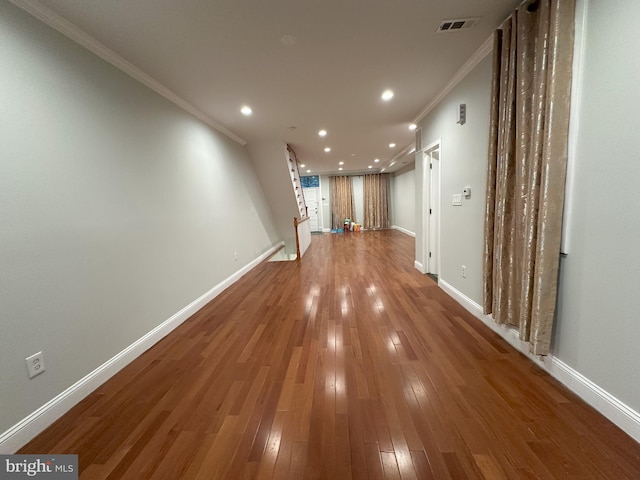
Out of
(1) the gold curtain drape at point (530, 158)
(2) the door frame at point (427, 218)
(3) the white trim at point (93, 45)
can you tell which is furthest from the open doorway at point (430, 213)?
(3) the white trim at point (93, 45)

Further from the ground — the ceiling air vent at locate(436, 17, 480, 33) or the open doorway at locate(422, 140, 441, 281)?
the ceiling air vent at locate(436, 17, 480, 33)

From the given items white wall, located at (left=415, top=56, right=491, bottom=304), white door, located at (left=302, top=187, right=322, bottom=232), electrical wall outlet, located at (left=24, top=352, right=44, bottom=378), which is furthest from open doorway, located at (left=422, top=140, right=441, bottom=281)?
white door, located at (left=302, top=187, right=322, bottom=232)

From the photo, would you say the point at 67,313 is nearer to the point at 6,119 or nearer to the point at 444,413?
the point at 6,119

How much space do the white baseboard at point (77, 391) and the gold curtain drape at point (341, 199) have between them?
25.5ft

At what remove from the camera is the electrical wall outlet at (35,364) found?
1.34 m

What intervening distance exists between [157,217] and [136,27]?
1.50m

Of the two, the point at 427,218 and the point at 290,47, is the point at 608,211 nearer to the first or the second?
the point at 290,47

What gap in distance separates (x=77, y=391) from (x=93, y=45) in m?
2.50

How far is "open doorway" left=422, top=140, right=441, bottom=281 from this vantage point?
142 inches

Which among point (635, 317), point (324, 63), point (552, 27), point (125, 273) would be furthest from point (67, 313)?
point (552, 27)

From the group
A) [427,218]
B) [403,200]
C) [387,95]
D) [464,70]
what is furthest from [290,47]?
[403,200]

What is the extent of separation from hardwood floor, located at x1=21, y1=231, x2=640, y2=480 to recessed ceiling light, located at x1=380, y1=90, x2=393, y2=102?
2.64 m

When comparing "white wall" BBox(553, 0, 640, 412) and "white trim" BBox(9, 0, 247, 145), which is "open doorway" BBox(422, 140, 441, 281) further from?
"white trim" BBox(9, 0, 247, 145)

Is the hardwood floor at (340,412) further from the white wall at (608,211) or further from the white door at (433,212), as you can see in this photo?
the white door at (433,212)
